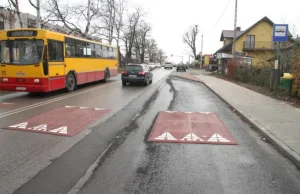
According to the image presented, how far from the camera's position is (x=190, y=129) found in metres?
8.01

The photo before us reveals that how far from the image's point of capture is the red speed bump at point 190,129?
6.99m

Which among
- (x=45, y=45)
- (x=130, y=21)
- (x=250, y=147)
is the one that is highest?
(x=130, y=21)

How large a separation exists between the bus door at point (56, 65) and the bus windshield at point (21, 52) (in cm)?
56

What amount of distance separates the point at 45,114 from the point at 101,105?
2596 mm

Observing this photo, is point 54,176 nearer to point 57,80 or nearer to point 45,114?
point 45,114

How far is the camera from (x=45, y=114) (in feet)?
31.8

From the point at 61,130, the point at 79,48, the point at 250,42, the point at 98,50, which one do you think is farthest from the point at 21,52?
the point at 250,42

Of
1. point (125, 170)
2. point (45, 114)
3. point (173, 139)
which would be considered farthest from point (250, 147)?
point (45, 114)

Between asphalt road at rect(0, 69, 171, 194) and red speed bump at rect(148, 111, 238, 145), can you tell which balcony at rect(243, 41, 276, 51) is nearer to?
red speed bump at rect(148, 111, 238, 145)

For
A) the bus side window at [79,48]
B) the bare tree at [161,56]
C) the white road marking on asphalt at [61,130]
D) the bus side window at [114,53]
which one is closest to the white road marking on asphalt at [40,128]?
the white road marking on asphalt at [61,130]

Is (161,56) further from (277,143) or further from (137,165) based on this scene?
(137,165)

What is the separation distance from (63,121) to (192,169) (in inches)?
188

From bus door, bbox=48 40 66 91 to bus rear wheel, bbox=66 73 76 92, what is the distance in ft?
2.38

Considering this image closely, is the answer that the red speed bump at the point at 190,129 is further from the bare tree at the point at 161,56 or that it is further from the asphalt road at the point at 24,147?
the bare tree at the point at 161,56
